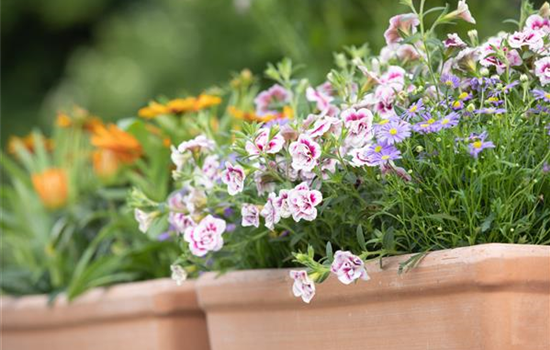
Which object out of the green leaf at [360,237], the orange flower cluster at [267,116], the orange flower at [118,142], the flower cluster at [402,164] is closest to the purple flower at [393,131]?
the flower cluster at [402,164]

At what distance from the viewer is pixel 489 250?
0.89 meters

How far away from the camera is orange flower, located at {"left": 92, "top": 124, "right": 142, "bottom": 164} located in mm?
1537

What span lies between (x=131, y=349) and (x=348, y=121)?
622mm

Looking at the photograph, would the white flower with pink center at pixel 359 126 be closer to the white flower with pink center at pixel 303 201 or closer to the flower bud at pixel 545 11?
the white flower with pink center at pixel 303 201

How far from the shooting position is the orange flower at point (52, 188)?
1.83m

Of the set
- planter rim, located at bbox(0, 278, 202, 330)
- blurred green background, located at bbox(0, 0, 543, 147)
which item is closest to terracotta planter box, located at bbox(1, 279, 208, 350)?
planter rim, located at bbox(0, 278, 202, 330)

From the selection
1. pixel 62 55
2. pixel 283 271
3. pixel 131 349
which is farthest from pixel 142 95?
pixel 283 271

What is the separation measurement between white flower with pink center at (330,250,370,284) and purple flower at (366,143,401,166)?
106 millimetres

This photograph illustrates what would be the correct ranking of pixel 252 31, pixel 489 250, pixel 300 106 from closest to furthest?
pixel 489 250, pixel 300 106, pixel 252 31

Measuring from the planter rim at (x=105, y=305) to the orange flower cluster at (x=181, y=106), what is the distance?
29 centimetres

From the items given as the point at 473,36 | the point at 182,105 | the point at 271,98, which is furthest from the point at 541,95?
the point at 182,105

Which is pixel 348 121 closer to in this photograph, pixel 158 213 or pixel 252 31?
pixel 158 213

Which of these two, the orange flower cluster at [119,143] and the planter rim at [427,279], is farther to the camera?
the orange flower cluster at [119,143]

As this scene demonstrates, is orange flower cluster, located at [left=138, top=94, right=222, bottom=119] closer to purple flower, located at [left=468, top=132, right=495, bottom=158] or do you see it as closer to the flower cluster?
the flower cluster
